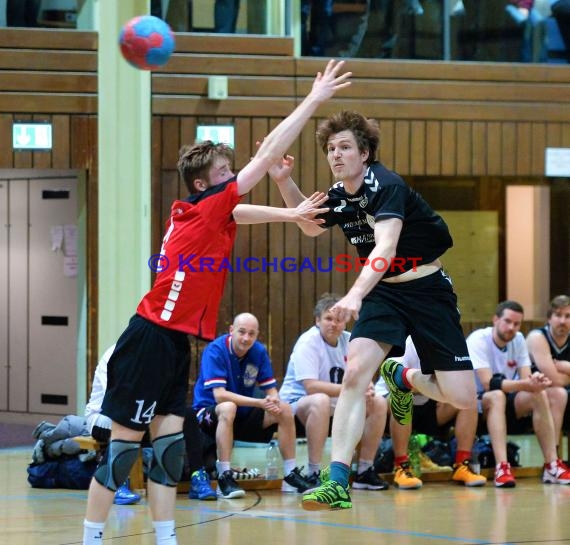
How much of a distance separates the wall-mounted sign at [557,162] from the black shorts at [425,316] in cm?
571

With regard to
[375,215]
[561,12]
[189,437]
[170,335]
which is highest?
[561,12]

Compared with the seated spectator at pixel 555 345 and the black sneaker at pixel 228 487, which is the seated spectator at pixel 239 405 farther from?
the seated spectator at pixel 555 345

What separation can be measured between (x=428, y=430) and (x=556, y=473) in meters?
0.97

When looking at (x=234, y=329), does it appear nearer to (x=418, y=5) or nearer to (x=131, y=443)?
(x=131, y=443)

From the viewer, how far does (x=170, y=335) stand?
516 cm

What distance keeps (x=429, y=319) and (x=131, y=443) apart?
1.70m

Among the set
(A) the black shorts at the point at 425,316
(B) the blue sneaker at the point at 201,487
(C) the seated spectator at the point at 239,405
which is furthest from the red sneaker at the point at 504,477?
(A) the black shorts at the point at 425,316

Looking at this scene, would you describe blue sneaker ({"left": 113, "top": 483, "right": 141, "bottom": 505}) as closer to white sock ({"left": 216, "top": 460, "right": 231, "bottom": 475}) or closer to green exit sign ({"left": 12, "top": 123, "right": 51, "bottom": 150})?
white sock ({"left": 216, "top": 460, "right": 231, "bottom": 475})

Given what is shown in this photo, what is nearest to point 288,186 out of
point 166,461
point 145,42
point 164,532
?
point 145,42

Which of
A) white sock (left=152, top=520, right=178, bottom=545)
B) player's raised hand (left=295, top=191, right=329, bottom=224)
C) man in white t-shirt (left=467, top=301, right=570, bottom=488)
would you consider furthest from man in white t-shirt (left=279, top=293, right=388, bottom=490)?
white sock (left=152, top=520, right=178, bottom=545)

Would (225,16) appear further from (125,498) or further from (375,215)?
(375,215)

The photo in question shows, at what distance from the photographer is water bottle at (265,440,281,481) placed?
8609 mm

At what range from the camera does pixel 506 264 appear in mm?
11406

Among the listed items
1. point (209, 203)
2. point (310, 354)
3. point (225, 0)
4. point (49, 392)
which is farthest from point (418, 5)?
point (209, 203)
